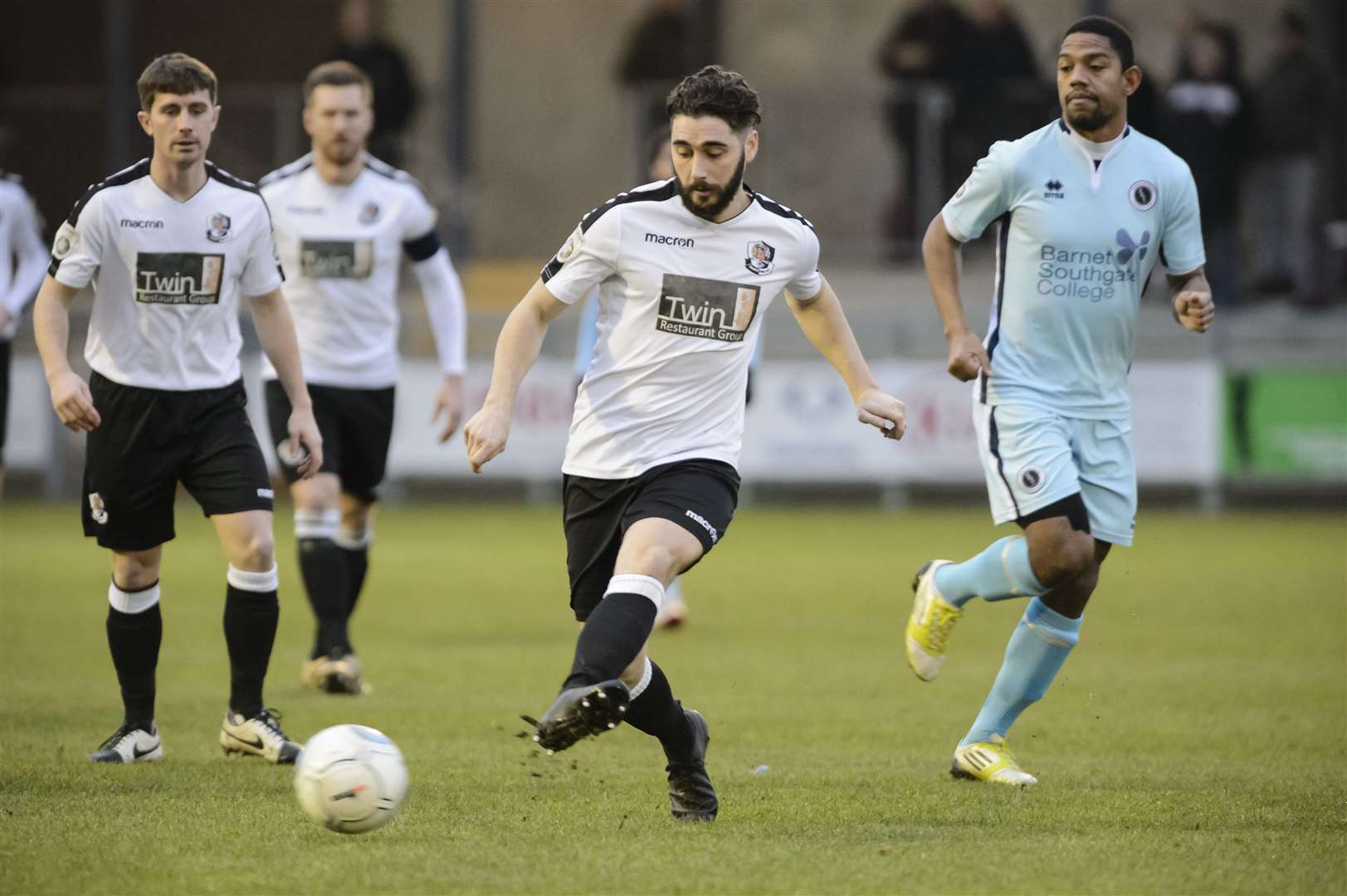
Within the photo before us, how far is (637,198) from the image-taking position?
5.87 m

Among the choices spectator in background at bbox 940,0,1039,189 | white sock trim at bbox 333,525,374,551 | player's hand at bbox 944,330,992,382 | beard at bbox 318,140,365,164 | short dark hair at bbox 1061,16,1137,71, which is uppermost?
spectator in background at bbox 940,0,1039,189

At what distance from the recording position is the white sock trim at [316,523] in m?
9.17

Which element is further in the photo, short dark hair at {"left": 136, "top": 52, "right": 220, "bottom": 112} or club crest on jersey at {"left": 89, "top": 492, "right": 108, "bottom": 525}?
club crest on jersey at {"left": 89, "top": 492, "right": 108, "bottom": 525}

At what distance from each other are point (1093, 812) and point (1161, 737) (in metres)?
1.84

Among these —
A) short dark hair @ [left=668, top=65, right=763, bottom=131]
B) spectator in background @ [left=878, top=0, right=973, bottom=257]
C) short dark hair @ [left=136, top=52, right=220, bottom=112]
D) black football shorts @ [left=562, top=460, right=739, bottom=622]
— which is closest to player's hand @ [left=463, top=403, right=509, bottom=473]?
black football shorts @ [left=562, top=460, right=739, bottom=622]

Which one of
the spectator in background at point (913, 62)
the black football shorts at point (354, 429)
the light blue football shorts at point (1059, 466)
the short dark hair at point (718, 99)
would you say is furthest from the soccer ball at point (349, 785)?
the spectator in background at point (913, 62)

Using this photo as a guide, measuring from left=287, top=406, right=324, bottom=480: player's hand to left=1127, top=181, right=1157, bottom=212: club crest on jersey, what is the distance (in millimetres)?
3061

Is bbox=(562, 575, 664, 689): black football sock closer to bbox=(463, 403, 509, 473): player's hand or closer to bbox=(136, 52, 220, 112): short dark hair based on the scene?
bbox=(463, 403, 509, 473): player's hand

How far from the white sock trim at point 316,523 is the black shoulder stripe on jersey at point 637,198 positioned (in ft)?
12.0

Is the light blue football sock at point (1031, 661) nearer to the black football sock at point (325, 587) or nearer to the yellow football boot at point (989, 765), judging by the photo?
the yellow football boot at point (989, 765)

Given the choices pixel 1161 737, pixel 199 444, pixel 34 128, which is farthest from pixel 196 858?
pixel 34 128

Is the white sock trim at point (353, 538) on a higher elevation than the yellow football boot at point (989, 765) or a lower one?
higher

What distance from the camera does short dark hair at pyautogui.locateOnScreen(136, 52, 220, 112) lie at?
680cm

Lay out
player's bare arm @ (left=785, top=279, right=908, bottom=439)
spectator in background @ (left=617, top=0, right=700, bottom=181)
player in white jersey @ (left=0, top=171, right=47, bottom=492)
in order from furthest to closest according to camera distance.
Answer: spectator in background @ (left=617, top=0, right=700, bottom=181)
player in white jersey @ (left=0, top=171, right=47, bottom=492)
player's bare arm @ (left=785, top=279, right=908, bottom=439)
